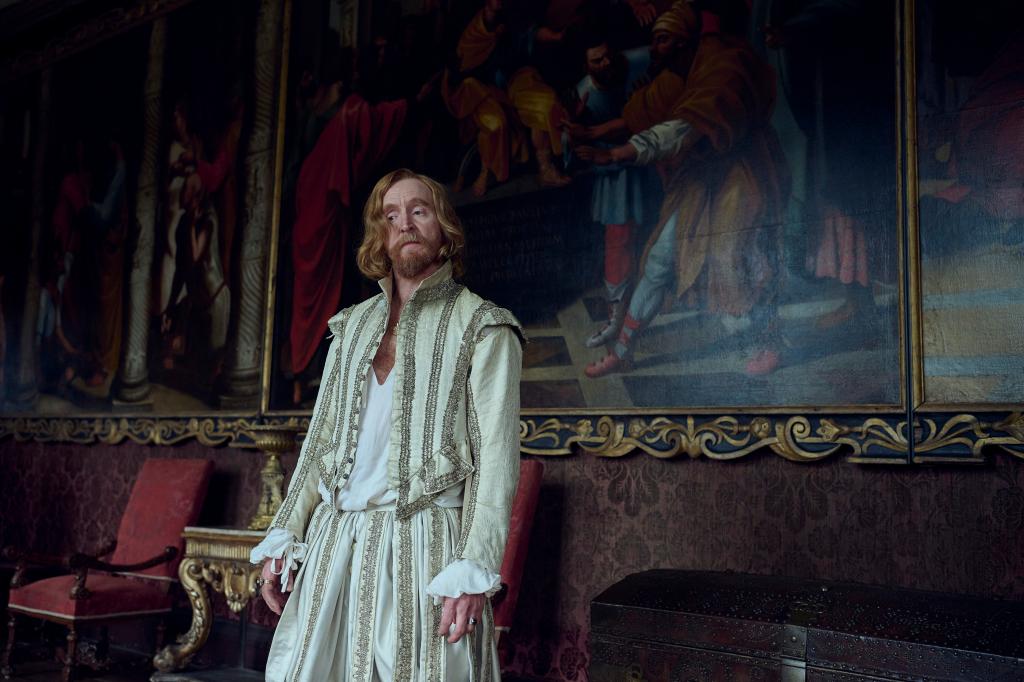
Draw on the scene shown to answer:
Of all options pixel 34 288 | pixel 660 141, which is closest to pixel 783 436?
pixel 660 141

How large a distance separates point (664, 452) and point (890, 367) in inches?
36.1

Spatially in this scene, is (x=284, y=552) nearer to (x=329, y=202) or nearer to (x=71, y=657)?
(x=71, y=657)

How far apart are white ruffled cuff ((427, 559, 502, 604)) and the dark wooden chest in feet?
3.61

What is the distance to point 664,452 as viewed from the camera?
12.3 ft

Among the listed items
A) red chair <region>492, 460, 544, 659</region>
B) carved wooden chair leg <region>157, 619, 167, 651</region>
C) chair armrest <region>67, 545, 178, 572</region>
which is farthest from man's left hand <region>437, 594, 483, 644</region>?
carved wooden chair leg <region>157, 619, 167, 651</region>

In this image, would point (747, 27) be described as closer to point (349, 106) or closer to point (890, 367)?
point (890, 367)

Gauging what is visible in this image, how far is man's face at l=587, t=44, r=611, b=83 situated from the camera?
165 inches

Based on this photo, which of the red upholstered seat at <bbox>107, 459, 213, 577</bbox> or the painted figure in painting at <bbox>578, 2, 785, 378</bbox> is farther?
the red upholstered seat at <bbox>107, 459, 213, 577</bbox>

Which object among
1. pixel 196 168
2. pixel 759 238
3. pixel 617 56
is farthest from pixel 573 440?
pixel 196 168

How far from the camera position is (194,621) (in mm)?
4773

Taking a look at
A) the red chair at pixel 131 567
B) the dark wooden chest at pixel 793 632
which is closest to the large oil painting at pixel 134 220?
the red chair at pixel 131 567

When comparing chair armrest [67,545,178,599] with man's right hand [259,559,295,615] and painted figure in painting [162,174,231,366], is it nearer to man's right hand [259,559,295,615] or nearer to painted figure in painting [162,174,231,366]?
painted figure in painting [162,174,231,366]

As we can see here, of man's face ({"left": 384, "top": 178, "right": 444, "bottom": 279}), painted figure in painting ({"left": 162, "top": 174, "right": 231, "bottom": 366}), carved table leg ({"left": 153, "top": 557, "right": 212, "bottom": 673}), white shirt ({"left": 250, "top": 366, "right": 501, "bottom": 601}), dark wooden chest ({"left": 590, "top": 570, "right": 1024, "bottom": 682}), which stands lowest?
carved table leg ({"left": 153, "top": 557, "right": 212, "bottom": 673})

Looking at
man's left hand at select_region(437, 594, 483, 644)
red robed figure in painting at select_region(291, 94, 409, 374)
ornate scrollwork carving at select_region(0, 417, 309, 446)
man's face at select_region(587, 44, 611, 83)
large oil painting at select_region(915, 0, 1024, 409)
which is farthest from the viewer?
ornate scrollwork carving at select_region(0, 417, 309, 446)
